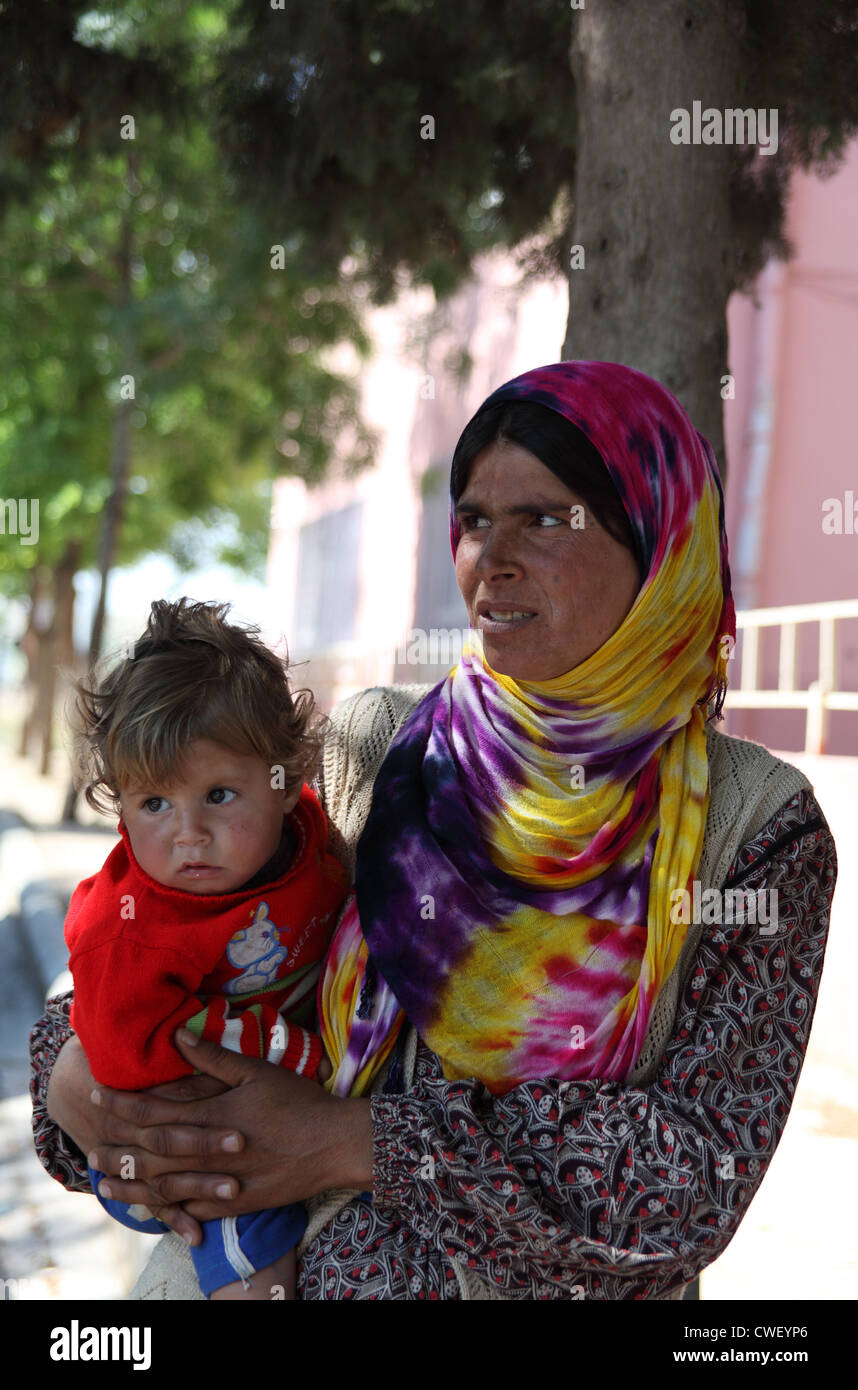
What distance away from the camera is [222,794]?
1921 millimetres

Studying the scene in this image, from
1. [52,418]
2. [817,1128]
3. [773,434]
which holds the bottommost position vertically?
[817,1128]

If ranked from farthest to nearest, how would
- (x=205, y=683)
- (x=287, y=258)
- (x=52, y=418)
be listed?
(x=52, y=418) < (x=287, y=258) < (x=205, y=683)

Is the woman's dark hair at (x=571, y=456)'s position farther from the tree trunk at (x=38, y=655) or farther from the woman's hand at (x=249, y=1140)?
the tree trunk at (x=38, y=655)

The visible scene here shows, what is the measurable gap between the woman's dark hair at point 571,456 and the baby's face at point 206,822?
0.63 meters

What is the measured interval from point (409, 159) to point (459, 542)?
221 centimetres

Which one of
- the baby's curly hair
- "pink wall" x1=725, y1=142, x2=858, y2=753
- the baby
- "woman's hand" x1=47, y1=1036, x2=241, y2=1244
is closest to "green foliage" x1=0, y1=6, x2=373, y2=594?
"pink wall" x1=725, y1=142, x2=858, y2=753

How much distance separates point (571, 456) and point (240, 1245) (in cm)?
119

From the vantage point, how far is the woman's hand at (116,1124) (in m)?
1.76

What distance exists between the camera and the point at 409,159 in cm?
366

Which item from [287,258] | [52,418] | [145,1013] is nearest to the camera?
[145,1013]

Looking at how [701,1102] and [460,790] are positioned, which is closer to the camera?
[701,1102]

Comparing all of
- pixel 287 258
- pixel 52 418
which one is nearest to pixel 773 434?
pixel 287 258

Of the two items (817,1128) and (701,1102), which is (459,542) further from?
(817,1128)

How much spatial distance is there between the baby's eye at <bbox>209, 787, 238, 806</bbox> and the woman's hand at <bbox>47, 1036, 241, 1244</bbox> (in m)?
0.40
